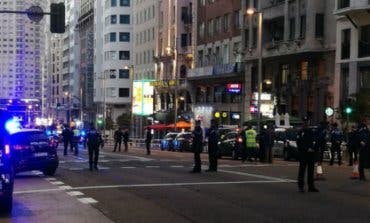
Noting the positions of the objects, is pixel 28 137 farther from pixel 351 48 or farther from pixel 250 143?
pixel 351 48

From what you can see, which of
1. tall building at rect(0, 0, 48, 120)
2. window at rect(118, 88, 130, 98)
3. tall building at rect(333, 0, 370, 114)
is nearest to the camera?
tall building at rect(333, 0, 370, 114)

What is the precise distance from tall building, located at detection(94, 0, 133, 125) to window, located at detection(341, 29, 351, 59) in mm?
73932

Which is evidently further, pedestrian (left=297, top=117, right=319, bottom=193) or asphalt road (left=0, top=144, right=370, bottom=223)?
pedestrian (left=297, top=117, right=319, bottom=193)

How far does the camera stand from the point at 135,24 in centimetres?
11350

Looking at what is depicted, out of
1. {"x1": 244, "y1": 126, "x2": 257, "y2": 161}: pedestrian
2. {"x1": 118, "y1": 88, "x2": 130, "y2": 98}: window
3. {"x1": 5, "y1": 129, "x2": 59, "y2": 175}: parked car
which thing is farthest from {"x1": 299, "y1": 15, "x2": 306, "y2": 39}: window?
{"x1": 118, "y1": 88, "x2": 130, "y2": 98}: window

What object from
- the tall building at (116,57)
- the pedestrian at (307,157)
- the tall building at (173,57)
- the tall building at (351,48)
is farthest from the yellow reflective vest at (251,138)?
the tall building at (116,57)

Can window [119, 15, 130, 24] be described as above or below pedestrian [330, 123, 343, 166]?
above

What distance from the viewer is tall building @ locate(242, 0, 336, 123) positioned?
52.1 meters

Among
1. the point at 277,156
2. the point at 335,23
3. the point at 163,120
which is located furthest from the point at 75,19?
the point at 277,156

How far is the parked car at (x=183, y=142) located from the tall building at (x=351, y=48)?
10.1 m

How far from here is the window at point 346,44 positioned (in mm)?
49281

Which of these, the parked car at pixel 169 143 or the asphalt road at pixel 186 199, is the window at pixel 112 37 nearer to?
the parked car at pixel 169 143

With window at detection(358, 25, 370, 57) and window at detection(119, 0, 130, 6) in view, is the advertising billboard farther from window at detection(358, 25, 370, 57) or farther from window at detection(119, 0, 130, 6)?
window at detection(358, 25, 370, 57)

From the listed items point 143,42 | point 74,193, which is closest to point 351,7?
point 74,193
